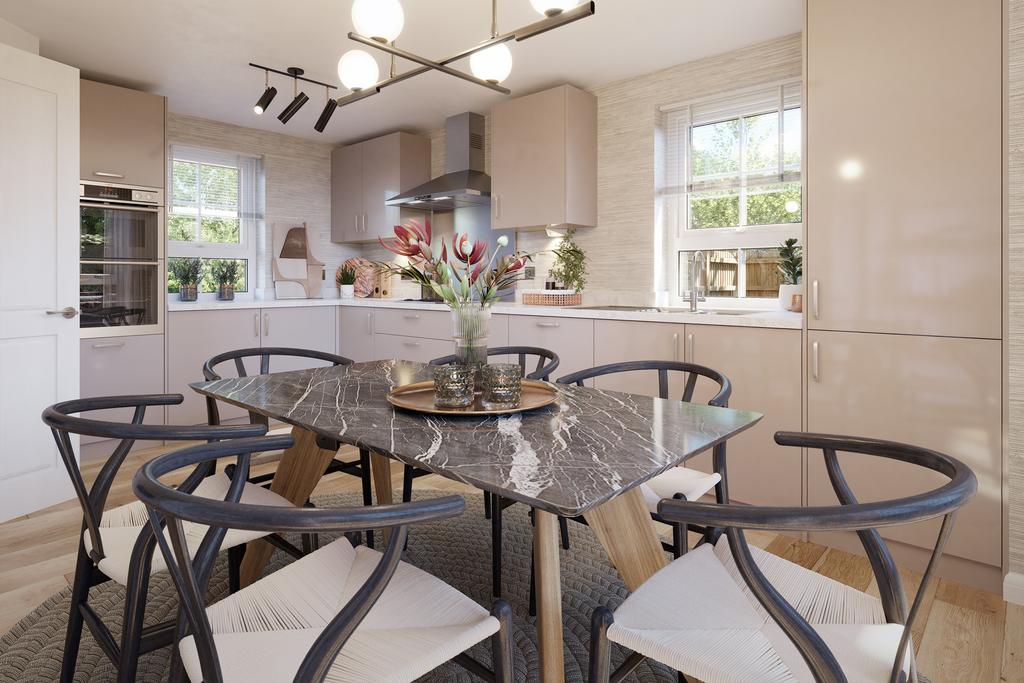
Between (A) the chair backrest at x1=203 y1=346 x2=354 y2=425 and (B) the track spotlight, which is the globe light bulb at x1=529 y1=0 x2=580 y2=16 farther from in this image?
(B) the track spotlight

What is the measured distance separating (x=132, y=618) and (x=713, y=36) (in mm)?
3490

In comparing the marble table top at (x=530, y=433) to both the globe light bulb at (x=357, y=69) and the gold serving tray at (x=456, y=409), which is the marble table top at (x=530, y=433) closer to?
the gold serving tray at (x=456, y=409)

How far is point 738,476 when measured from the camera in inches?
112

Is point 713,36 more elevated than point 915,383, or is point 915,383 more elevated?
point 713,36

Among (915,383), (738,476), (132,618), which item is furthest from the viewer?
(738,476)

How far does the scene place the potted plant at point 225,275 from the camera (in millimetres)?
4832

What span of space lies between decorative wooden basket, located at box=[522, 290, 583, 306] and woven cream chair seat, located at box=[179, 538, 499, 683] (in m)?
2.83

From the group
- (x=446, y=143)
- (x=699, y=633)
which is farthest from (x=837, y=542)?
(x=446, y=143)

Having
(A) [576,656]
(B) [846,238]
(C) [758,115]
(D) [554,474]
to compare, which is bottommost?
(A) [576,656]

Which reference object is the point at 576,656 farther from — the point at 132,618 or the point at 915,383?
the point at 915,383

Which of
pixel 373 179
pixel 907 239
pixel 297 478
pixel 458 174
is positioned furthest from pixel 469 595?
pixel 373 179

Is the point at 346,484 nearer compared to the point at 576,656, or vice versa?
the point at 576,656

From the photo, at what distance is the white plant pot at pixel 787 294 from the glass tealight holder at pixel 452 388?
2099mm

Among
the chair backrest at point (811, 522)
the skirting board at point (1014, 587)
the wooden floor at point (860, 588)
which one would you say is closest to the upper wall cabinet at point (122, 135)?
the wooden floor at point (860, 588)
